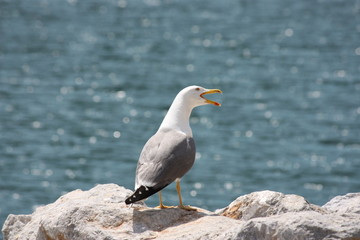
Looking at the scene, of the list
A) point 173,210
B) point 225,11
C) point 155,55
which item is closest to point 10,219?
point 173,210

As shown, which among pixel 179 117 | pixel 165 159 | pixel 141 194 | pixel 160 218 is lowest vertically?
pixel 160 218

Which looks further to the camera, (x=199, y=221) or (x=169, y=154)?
(x=169, y=154)

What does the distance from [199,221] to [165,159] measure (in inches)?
37.4

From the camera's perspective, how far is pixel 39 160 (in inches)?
1185

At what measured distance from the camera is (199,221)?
27.7 ft

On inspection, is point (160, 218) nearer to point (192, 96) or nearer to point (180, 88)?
point (192, 96)

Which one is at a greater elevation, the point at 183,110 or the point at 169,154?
the point at 183,110

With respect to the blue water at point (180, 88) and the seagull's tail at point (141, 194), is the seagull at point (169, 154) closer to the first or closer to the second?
the seagull's tail at point (141, 194)

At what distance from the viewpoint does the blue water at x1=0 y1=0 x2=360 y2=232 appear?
2814 cm

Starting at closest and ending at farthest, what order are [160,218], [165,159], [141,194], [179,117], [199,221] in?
[141,194], [199,221], [160,218], [165,159], [179,117]

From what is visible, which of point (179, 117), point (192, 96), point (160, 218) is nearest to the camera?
point (160, 218)

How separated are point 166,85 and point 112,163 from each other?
A: 1465 cm

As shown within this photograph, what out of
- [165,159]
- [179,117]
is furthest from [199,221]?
[179,117]

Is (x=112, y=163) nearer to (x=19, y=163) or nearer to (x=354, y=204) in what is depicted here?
(x=19, y=163)
